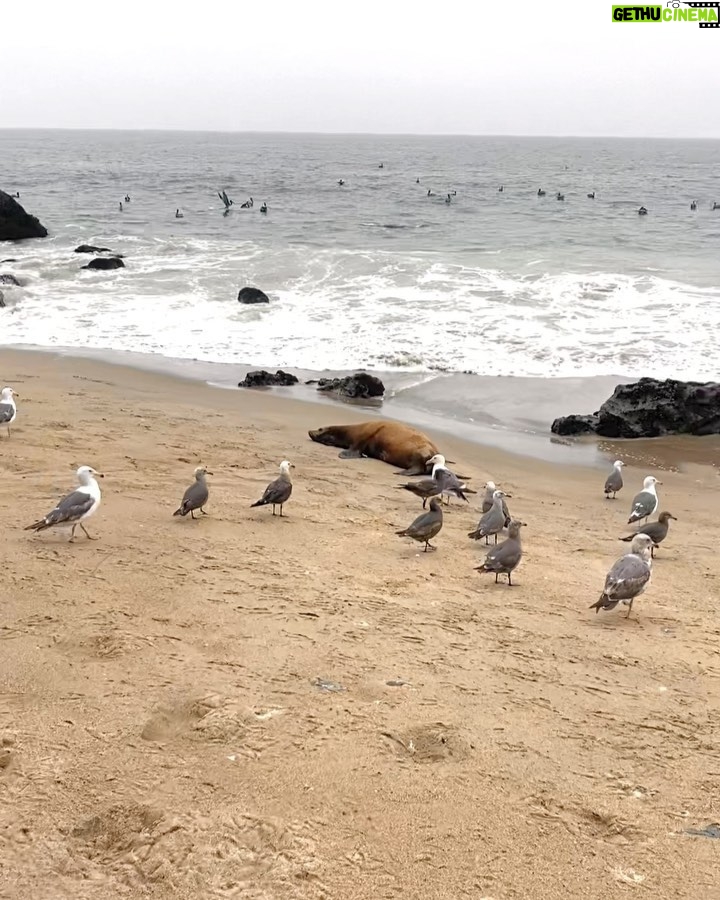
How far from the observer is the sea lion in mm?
10523

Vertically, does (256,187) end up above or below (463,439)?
above

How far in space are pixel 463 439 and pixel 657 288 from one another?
42.1 ft

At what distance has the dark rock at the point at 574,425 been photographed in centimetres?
Answer: 1217

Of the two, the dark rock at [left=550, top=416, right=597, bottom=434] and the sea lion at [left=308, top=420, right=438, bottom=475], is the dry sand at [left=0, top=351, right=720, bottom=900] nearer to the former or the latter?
the sea lion at [left=308, top=420, right=438, bottom=475]

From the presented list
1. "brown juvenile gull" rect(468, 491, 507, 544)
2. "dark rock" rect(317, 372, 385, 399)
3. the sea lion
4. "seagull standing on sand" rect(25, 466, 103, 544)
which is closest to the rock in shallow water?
"dark rock" rect(317, 372, 385, 399)

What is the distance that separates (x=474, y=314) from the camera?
1920 centimetres

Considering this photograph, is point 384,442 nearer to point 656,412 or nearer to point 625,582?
point 656,412

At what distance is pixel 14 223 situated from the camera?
32.0 meters

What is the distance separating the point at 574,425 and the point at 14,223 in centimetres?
2664

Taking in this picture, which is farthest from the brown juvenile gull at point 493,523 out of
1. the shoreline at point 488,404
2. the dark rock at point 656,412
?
the dark rock at point 656,412

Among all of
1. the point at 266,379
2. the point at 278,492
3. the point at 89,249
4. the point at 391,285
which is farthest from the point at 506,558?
the point at 89,249

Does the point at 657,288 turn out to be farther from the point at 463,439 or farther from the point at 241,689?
the point at 241,689

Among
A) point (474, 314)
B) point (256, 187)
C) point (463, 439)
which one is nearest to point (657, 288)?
point (474, 314)

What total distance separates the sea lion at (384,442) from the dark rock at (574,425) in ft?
7.21
